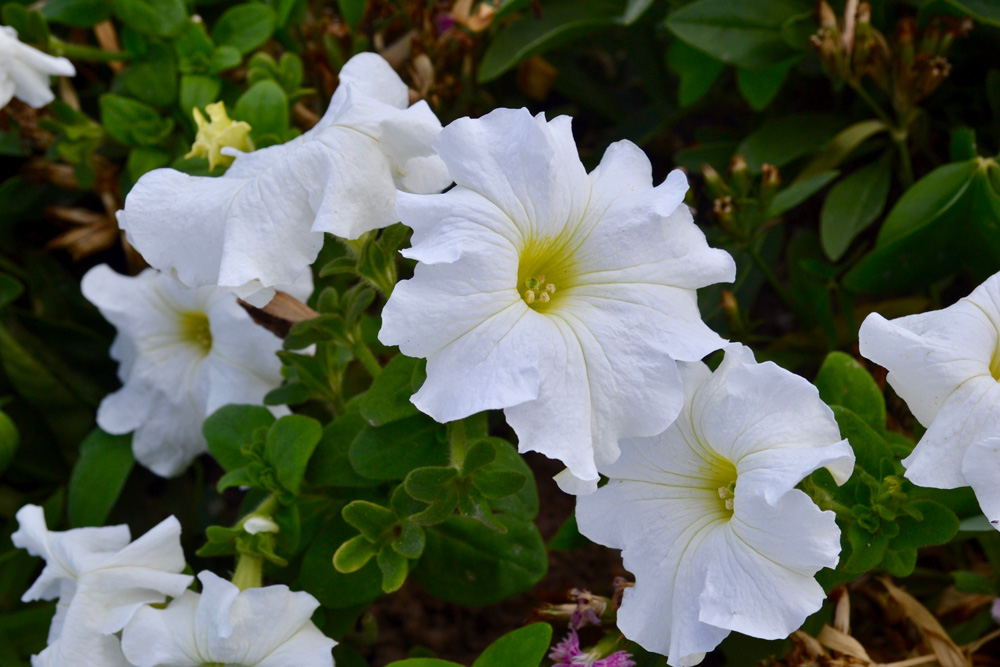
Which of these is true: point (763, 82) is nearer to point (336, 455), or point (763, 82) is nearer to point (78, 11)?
point (336, 455)

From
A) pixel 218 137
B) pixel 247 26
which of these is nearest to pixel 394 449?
pixel 218 137

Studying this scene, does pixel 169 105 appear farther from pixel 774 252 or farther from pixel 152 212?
pixel 774 252

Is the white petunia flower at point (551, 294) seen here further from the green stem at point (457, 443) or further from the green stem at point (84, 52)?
the green stem at point (84, 52)

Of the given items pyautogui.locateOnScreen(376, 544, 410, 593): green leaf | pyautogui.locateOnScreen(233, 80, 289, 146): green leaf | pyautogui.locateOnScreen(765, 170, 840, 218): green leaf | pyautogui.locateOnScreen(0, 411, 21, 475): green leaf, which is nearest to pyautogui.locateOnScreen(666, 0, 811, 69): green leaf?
pyautogui.locateOnScreen(765, 170, 840, 218): green leaf

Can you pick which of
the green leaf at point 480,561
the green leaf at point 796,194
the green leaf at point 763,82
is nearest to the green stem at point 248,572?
the green leaf at point 480,561

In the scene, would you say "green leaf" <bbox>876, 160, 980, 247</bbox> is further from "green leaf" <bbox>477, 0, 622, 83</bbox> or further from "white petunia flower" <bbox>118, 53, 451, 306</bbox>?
"white petunia flower" <bbox>118, 53, 451, 306</bbox>

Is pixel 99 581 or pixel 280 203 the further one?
pixel 99 581
